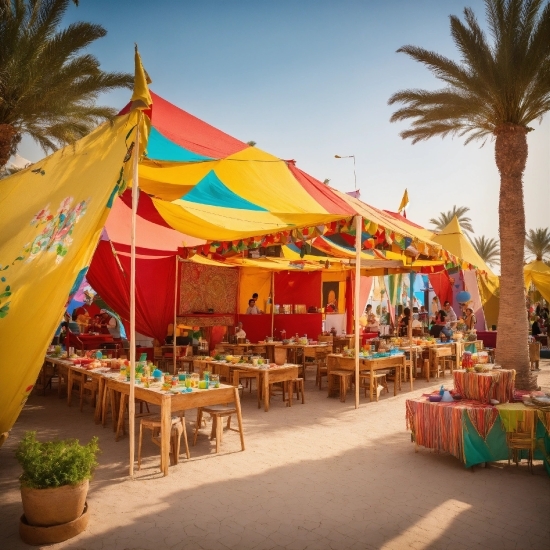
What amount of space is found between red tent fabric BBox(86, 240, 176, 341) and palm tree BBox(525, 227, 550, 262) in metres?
22.8

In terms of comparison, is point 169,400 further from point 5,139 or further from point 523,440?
point 5,139

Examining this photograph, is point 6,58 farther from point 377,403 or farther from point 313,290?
point 313,290

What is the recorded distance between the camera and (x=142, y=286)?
12867mm

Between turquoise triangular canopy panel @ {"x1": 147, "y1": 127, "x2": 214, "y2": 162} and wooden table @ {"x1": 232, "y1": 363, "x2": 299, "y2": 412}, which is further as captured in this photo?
wooden table @ {"x1": 232, "y1": 363, "x2": 299, "y2": 412}

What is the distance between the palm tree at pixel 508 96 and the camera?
8.11m

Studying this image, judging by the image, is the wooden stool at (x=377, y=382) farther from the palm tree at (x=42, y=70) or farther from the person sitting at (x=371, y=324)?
the palm tree at (x=42, y=70)

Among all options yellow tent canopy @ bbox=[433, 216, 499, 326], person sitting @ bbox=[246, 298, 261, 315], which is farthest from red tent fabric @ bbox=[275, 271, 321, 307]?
yellow tent canopy @ bbox=[433, 216, 499, 326]

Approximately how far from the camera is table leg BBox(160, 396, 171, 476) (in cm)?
523

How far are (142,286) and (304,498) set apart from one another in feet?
30.5

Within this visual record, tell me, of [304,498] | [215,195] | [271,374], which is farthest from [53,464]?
[215,195]

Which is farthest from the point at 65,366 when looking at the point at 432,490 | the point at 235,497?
the point at 432,490

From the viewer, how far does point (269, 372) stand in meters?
8.42

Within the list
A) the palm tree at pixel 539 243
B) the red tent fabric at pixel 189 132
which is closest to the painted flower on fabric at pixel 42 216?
the red tent fabric at pixel 189 132

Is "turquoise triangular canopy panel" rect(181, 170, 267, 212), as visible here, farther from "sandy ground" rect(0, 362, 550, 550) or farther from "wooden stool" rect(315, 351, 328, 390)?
"wooden stool" rect(315, 351, 328, 390)
